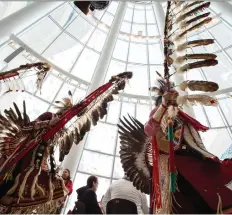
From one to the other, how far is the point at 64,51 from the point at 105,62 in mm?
4685

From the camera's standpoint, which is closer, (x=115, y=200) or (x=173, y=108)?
(x=173, y=108)

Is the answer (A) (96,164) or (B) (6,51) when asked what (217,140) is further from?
(B) (6,51)

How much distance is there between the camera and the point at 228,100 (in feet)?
55.8

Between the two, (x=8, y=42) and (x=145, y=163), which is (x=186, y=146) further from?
(x=8, y=42)

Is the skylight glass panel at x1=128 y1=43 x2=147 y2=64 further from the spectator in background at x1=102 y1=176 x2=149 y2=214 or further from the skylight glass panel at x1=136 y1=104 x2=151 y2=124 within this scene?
the spectator in background at x1=102 y1=176 x2=149 y2=214

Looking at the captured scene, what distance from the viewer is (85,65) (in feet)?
62.6

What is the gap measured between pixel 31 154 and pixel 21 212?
87 centimetres

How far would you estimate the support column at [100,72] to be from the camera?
1139cm

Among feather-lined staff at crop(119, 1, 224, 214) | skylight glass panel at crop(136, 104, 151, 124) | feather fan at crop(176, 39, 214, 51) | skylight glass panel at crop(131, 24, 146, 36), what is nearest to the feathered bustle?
feather-lined staff at crop(119, 1, 224, 214)

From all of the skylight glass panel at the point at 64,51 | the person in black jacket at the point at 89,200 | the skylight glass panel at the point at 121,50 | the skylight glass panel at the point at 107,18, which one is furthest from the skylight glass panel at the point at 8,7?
the person in black jacket at the point at 89,200

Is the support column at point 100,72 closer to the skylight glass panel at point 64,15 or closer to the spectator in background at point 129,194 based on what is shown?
the skylight glass panel at point 64,15

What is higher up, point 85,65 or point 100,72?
point 85,65

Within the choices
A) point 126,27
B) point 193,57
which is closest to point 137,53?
point 126,27

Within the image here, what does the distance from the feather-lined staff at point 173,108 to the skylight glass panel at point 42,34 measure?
46.5ft
